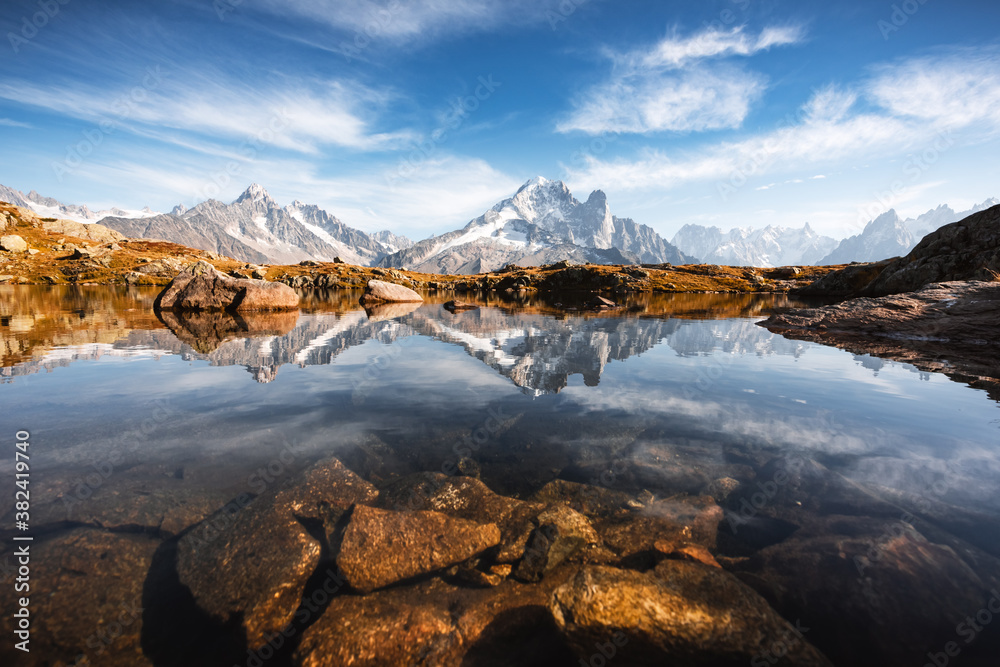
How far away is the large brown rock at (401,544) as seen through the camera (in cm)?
568

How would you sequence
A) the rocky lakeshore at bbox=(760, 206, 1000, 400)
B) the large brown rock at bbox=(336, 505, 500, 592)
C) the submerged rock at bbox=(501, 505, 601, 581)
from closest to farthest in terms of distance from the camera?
the large brown rock at bbox=(336, 505, 500, 592), the submerged rock at bbox=(501, 505, 601, 581), the rocky lakeshore at bbox=(760, 206, 1000, 400)

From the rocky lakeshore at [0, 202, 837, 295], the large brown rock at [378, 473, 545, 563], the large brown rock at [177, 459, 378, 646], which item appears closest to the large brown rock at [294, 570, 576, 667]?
the large brown rock at [177, 459, 378, 646]

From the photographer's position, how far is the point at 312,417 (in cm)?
1055

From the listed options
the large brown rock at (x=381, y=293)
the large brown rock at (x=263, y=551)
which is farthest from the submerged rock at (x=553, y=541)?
the large brown rock at (x=381, y=293)

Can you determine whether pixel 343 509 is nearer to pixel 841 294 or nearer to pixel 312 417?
pixel 312 417

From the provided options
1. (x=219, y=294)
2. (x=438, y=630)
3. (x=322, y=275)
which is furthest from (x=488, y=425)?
(x=322, y=275)

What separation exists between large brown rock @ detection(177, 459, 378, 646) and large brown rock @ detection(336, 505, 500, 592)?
0.61 metres

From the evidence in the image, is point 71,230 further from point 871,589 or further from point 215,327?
point 871,589

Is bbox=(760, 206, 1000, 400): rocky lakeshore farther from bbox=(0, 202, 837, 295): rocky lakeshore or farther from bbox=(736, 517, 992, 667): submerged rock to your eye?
bbox=(0, 202, 837, 295): rocky lakeshore

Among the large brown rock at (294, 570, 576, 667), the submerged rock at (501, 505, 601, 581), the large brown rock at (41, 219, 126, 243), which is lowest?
the large brown rock at (294, 570, 576, 667)

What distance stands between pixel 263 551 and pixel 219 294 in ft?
135

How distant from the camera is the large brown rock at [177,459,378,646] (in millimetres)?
5035

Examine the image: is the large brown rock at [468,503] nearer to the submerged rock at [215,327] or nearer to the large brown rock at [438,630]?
the large brown rock at [438,630]

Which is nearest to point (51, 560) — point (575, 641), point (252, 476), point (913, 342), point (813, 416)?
point (252, 476)
